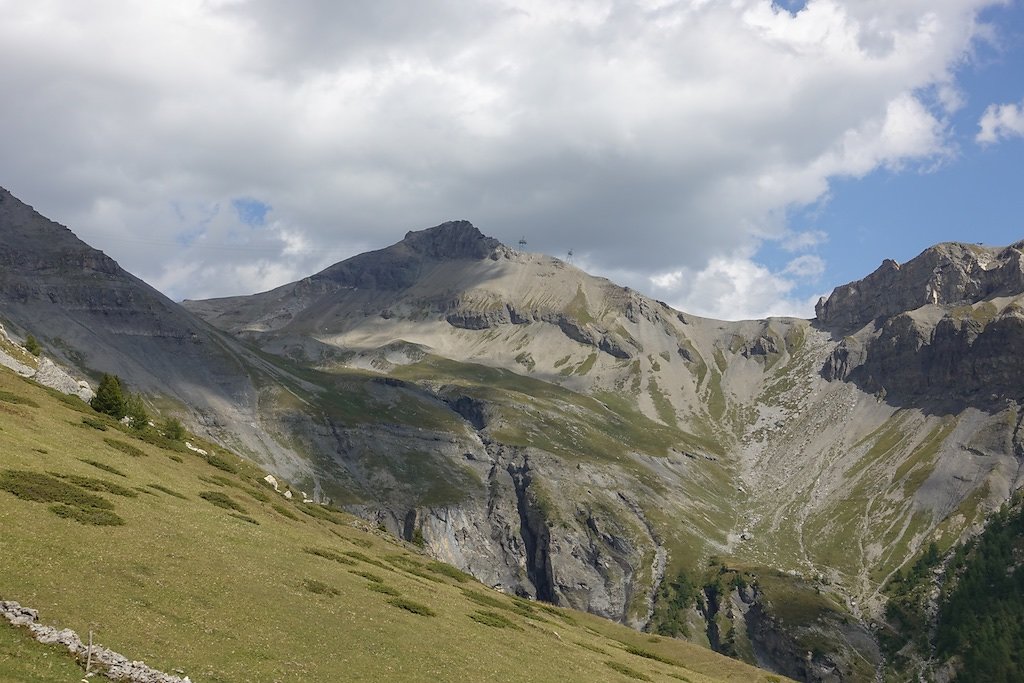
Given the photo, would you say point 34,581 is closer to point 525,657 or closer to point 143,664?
point 143,664

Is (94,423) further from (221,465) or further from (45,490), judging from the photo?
(45,490)

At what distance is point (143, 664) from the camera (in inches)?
1066

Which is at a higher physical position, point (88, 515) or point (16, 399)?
point (16, 399)

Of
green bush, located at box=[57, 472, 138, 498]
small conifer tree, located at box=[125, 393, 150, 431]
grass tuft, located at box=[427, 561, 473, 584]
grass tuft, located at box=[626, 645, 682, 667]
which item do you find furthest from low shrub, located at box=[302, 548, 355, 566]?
small conifer tree, located at box=[125, 393, 150, 431]

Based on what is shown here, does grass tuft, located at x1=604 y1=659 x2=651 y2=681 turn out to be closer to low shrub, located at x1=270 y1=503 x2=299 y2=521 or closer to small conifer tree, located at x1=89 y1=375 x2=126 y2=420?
low shrub, located at x1=270 y1=503 x2=299 y2=521

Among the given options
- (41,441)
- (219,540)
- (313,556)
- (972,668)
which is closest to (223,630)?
(219,540)

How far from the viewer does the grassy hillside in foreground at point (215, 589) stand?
30.5 m

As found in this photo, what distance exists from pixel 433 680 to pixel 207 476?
3986 cm

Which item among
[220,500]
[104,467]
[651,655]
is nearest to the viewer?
[104,467]

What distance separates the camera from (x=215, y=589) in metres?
37.1

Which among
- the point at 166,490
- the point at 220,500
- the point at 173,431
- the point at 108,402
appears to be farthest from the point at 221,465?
the point at 166,490

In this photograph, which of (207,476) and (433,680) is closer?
(433,680)

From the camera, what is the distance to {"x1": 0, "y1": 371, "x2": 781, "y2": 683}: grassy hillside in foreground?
100.0 ft

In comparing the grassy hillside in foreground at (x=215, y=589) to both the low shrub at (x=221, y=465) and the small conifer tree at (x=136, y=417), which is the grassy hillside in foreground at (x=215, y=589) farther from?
the small conifer tree at (x=136, y=417)
